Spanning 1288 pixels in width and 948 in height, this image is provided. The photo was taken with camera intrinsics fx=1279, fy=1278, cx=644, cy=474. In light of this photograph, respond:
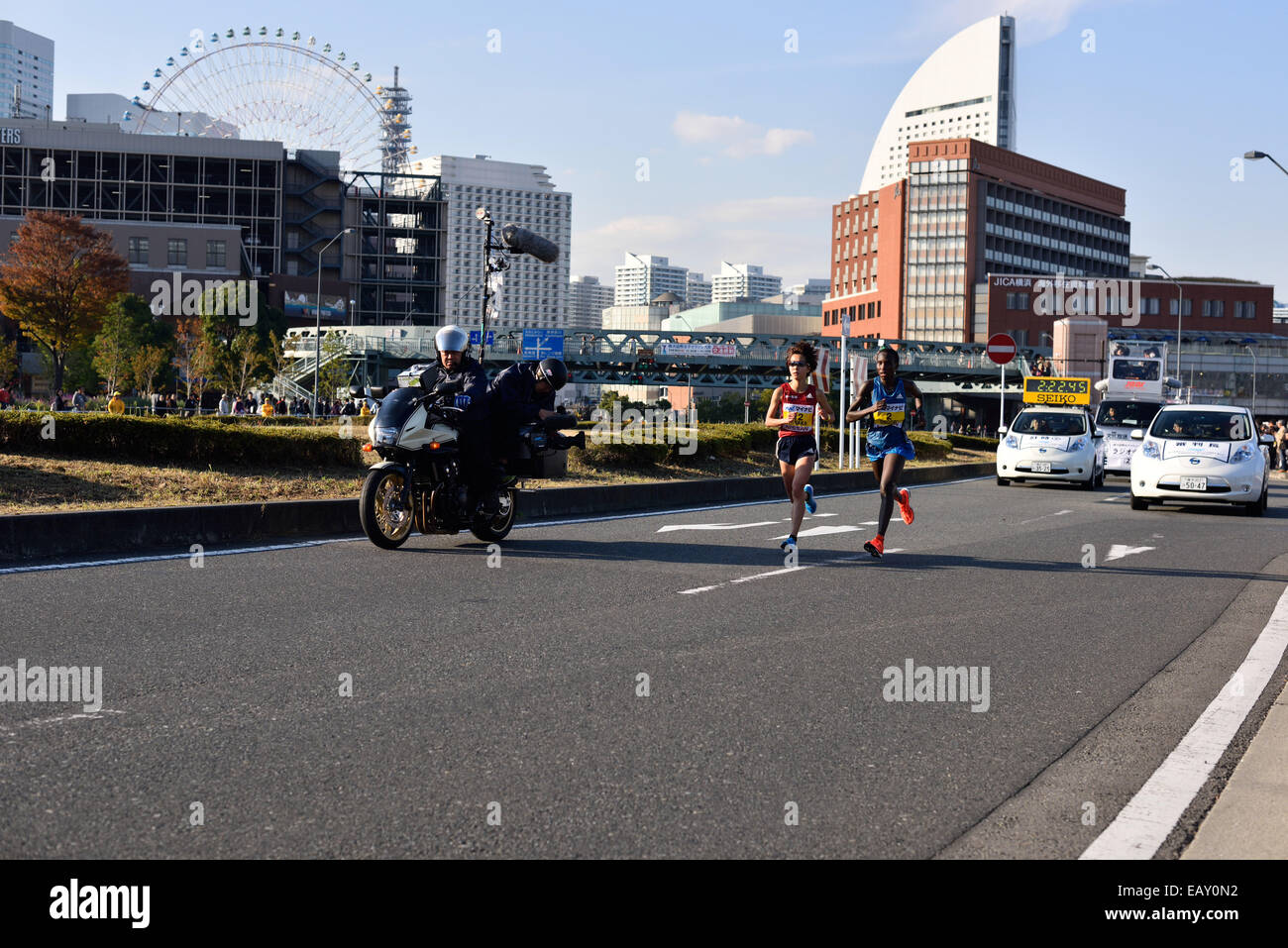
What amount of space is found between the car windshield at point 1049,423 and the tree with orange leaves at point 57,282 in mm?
49224

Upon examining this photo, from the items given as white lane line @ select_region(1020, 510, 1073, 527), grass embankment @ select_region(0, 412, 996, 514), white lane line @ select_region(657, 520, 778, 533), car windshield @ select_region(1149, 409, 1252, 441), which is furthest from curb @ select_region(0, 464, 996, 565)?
car windshield @ select_region(1149, 409, 1252, 441)

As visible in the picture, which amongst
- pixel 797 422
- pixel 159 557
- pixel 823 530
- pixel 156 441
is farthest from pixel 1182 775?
pixel 156 441

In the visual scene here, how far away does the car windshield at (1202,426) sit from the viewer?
20.0 m

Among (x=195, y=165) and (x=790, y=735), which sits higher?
(x=195, y=165)

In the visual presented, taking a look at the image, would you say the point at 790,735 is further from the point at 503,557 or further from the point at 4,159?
the point at 4,159

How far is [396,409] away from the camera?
1104 centimetres

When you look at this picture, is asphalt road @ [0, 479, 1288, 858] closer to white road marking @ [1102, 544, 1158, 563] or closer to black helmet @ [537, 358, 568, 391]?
white road marking @ [1102, 544, 1158, 563]

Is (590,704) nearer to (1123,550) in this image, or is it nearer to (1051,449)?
(1123,550)

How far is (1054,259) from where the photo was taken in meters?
143

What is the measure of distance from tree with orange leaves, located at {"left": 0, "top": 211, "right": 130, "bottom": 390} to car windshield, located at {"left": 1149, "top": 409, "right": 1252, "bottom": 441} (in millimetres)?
53559

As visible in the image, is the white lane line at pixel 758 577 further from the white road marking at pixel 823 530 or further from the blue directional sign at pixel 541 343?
the blue directional sign at pixel 541 343

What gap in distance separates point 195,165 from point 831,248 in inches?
2903

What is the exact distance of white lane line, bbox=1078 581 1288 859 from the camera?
405 cm
